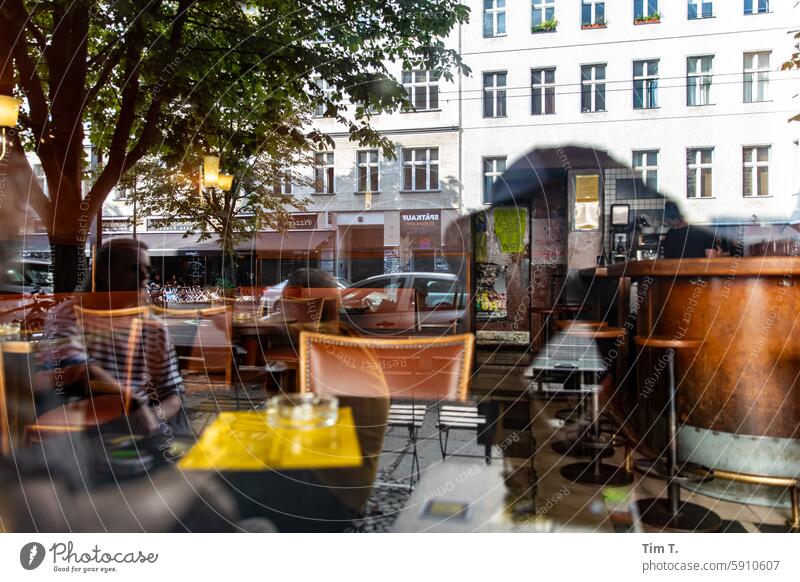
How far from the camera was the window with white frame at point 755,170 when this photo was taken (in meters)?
1.60

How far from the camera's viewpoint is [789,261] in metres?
2.05

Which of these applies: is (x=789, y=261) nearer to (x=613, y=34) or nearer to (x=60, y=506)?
(x=613, y=34)

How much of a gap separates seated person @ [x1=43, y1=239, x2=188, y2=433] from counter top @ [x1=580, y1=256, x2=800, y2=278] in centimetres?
167

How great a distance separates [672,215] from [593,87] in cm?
51

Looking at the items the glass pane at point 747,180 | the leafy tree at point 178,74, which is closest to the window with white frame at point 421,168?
the leafy tree at point 178,74

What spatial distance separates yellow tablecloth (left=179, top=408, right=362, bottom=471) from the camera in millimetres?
1643

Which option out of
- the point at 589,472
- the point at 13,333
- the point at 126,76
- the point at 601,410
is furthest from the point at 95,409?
the point at 601,410

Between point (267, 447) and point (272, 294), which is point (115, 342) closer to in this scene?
point (272, 294)

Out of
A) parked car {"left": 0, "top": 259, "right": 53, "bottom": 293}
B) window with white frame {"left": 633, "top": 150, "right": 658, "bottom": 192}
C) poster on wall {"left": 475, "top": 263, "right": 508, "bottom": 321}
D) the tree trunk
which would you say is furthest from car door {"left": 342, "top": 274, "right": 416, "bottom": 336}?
parked car {"left": 0, "top": 259, "right": 53, "bottom": 293}

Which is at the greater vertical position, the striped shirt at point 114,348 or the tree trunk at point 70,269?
the tree trunk at point 70,269

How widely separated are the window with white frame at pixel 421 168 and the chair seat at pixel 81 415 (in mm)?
1387

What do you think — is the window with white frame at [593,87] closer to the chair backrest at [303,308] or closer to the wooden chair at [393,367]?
the wooden chair at [393,367]

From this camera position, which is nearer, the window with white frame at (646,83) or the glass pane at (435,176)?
the window with white frame at (646,83)
